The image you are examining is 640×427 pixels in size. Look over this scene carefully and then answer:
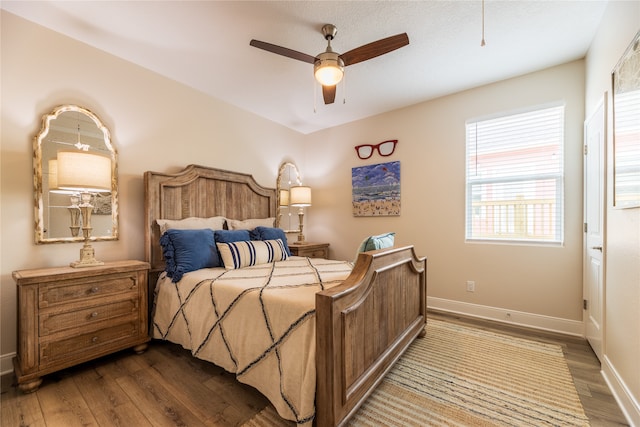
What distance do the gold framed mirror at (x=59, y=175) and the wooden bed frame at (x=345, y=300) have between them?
1.07 ft

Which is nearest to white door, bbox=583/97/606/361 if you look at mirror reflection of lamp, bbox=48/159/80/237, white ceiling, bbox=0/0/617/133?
white ceiling, bbox=0/0/617/133

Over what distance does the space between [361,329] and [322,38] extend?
7.39 ft

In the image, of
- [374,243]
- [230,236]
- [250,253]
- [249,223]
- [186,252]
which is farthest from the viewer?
[249,223]

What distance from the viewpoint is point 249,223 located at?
3.43 m

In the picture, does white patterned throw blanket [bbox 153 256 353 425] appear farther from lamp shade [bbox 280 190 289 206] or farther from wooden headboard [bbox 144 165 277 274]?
lamp shade [bbox 280 190 289 206]

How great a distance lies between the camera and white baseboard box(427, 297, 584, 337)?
2.63 m

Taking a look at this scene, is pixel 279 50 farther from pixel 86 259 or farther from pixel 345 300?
pixel 86 259

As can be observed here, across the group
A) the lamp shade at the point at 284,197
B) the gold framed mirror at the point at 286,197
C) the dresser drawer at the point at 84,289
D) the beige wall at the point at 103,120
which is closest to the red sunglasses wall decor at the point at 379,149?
the gold framed mirror at the point at 286,197

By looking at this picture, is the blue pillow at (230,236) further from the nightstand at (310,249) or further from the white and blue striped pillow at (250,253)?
the nightstand at (310,249)

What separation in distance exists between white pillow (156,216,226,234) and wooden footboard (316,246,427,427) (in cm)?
196

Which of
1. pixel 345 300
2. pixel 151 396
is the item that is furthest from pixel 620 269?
pixel 151 396

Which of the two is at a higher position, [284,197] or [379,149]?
[379,149]

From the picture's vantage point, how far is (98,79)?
2.46m

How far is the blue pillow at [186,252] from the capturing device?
7.59 ft
